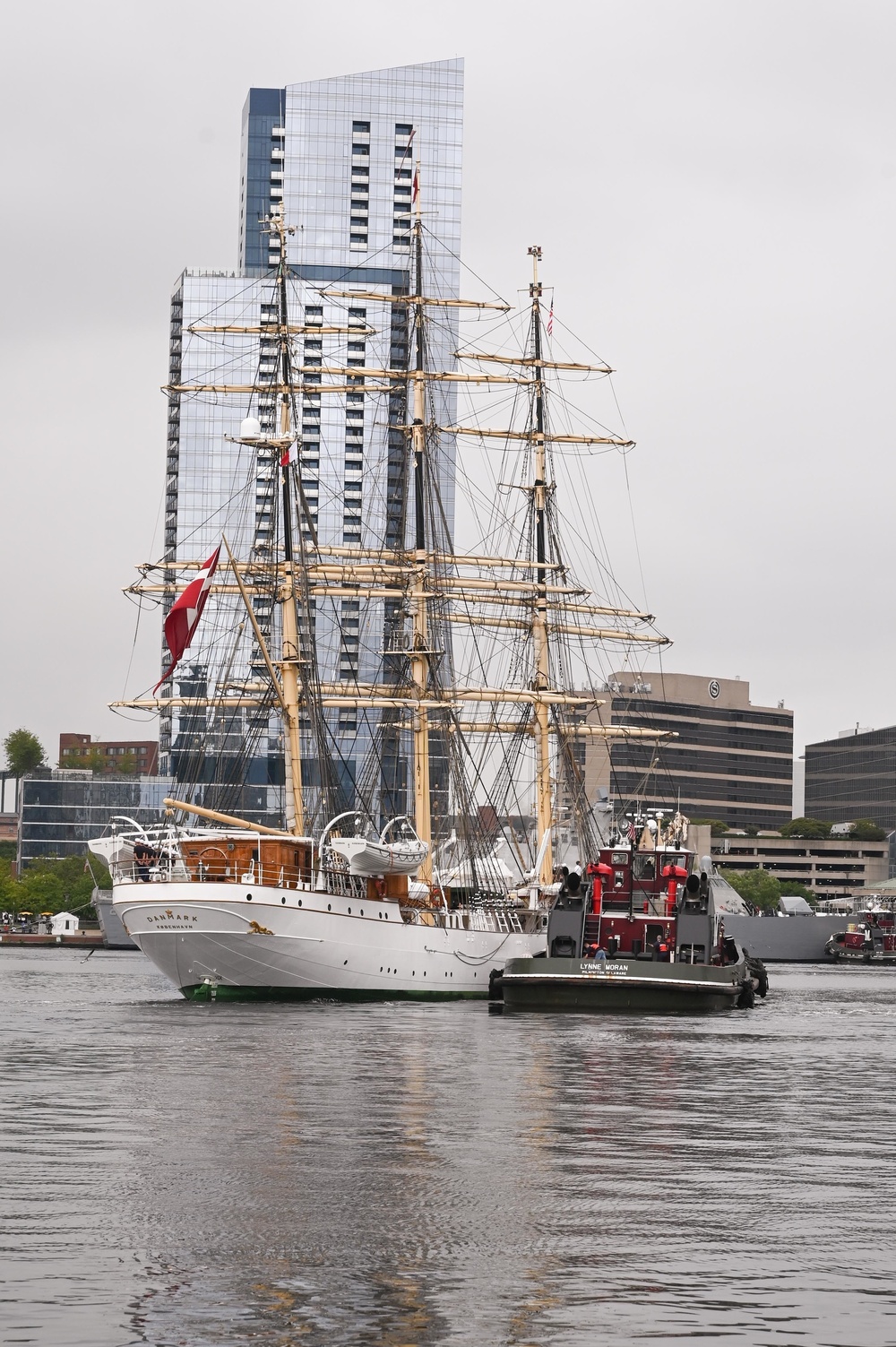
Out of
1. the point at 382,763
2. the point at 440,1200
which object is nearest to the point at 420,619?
the point at 382,763

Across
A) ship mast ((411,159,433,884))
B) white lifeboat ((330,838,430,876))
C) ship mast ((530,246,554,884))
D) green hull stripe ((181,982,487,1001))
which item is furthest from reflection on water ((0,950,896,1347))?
ship mast ((530,246,554,884))

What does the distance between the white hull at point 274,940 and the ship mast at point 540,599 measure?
2759 cm

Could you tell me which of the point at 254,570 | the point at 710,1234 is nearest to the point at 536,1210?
the point at 710,1234

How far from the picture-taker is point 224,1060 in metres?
43.6

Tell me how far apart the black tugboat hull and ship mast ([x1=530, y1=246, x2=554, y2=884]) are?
41535mm

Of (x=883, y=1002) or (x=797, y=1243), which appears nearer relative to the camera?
(x=797, y=1243)

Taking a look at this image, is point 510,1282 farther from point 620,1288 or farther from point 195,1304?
point 195,1304

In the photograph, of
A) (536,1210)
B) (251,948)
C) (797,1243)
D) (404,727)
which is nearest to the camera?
(797,1243)

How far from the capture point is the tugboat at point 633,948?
66.8 m

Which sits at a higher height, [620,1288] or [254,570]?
[254,570]

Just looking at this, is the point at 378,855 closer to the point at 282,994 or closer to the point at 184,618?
the point at 282,994

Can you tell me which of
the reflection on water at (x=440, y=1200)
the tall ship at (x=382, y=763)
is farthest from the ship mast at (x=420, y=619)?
the reflection on water at (x=440, y=1200)

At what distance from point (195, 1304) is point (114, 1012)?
176 ft

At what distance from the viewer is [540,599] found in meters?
115
